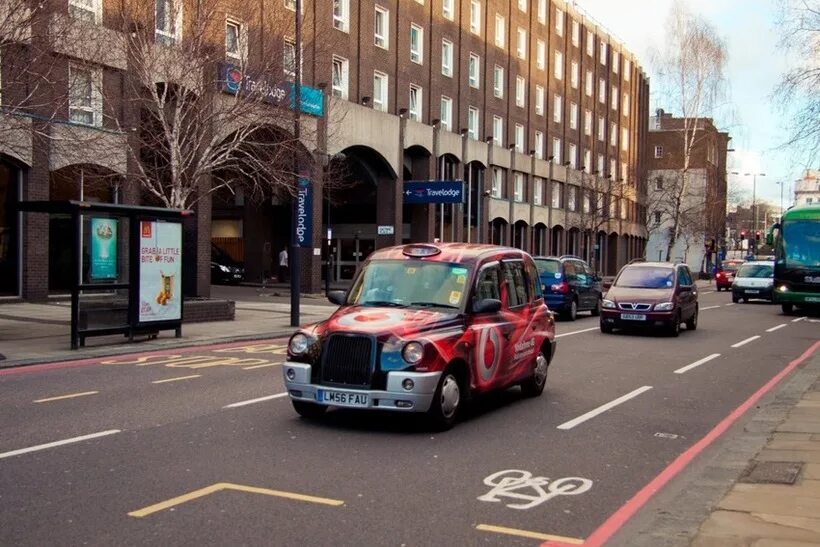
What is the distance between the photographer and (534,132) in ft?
183

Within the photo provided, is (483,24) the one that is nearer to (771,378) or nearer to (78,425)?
(771,378)

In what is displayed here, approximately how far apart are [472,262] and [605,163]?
62.9m

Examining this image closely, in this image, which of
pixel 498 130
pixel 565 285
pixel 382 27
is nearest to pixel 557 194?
pixel 498 130

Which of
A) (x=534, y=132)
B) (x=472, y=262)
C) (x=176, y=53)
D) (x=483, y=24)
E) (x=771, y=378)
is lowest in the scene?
(x=771, y=378)

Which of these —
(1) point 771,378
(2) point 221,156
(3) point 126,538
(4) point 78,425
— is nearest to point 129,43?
(2) point 221,156

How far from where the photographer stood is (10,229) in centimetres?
2378

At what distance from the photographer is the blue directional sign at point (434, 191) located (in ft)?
128

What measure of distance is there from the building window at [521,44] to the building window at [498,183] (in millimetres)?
8267

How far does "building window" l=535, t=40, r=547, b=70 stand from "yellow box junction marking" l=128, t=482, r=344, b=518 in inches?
2093

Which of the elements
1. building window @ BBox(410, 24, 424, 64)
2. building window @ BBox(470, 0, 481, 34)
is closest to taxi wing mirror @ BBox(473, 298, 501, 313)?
building window @ BBox(410, 24, 424, 64)

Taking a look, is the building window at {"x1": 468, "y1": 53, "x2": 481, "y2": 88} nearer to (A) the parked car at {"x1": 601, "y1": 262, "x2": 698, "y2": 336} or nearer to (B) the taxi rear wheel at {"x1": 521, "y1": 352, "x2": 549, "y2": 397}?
(A) the parked car at {"x1": 601, "y1": 262, "x2": 698, "y2": 336}

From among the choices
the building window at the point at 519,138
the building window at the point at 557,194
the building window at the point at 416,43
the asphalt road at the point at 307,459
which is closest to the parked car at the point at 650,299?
the asphalt road at the point at 307,459

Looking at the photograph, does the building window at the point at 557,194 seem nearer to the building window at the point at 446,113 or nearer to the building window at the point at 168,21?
the building window at the point at 446,113

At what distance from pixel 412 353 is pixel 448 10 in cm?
4009
